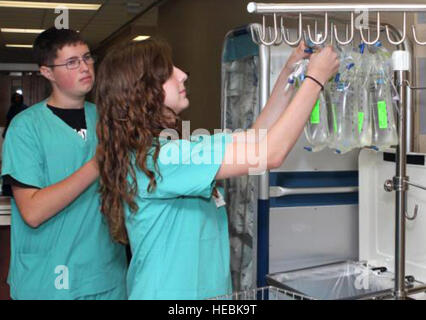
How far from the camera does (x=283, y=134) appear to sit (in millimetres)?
1190

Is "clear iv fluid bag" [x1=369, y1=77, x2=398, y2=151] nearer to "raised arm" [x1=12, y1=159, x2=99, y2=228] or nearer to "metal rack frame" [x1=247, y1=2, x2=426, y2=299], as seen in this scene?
"metal rack frame" [x1=247, y1=2, x2=426, y2=299]

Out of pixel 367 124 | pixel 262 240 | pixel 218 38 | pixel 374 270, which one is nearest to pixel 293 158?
pixel 262 240

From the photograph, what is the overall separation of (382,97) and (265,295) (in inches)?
24.1

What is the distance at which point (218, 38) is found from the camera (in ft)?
14.0

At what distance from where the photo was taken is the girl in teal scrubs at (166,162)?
1.21m

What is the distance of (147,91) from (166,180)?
21 centimetres

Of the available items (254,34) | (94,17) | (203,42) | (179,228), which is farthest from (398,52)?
(94,17)

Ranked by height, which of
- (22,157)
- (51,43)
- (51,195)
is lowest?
(51,195)

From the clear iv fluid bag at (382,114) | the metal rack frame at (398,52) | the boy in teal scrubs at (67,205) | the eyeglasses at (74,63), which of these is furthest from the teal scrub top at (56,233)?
the clear iv fluid bag at (382,114)

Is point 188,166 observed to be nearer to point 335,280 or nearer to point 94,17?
point 335,280

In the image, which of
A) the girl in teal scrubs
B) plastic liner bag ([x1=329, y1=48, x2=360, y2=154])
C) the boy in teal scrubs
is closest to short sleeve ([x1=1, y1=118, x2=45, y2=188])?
the boy in teal scrubs

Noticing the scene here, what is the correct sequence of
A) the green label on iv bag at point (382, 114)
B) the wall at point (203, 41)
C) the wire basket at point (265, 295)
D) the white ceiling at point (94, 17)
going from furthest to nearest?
the white ceiling at point (94, 17) < the wall at point (203, 41) < the green label on iv bag at point (382, 114) < the wire basket at point (265, 295)

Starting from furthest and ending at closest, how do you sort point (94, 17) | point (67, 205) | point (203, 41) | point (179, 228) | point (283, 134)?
1. point (94, 17)
2. point (203, 41)
3. point (67, 205)
4. point (179, 228)
5. point (283, 134)

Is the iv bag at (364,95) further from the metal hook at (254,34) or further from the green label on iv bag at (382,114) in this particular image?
the metal hook at (254,34)
